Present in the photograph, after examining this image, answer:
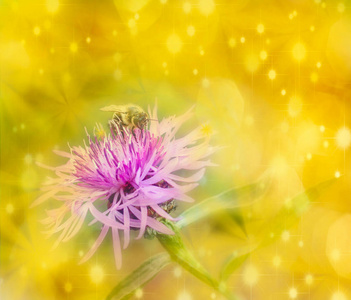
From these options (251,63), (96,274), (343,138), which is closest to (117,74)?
(251,63)

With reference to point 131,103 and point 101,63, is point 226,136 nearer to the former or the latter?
point 131,103

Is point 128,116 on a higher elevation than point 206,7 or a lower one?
lower

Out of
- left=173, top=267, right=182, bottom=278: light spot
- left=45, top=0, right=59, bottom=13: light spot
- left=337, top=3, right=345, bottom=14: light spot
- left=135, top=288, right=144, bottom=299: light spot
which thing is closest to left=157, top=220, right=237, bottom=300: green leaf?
left=173, top=267, right=182, bottom=278: light spot

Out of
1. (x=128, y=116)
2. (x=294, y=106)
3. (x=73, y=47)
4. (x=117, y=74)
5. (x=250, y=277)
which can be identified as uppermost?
(x=73, y=47)

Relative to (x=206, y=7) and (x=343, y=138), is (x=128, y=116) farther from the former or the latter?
(x=343, y=138)

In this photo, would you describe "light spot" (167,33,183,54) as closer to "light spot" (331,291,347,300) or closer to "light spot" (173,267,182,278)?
"light spot" (173,267,182,278)

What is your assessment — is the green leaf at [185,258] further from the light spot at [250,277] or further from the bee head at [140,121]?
the bee head at [140,121]

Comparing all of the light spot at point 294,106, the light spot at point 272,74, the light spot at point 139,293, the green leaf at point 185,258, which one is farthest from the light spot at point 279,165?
the light spot at point 139,293
